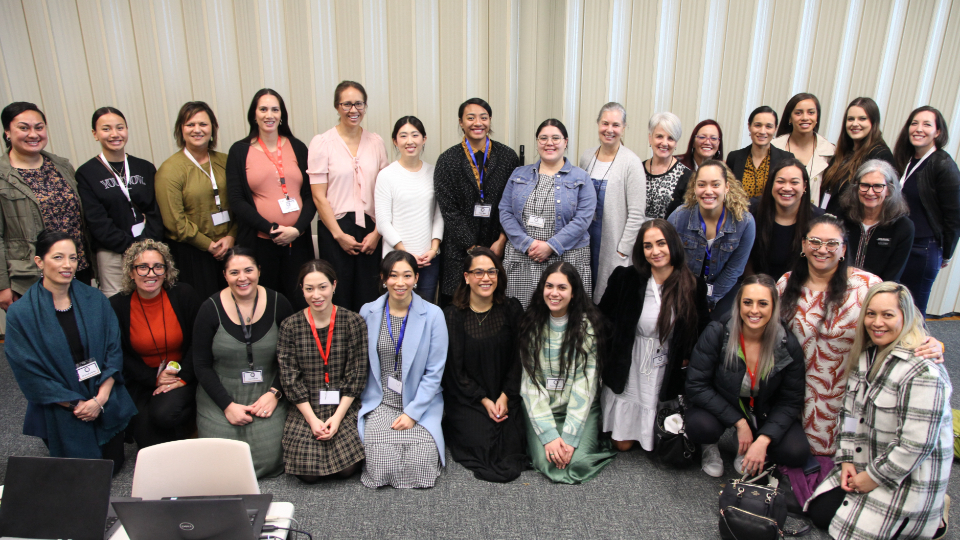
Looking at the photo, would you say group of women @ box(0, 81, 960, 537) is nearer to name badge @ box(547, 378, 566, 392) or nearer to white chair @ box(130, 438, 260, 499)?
name badge @ box(547, 378, 566, 392)

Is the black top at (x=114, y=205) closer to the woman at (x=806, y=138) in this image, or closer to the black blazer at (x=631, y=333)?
the black blazer at (x=631, y=333)

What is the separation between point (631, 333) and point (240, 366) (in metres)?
1.97

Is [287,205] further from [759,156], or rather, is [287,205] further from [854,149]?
[854,149]

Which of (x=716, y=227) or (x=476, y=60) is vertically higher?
(x=476, y=60)

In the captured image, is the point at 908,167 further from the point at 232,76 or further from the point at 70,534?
the point at 232,76

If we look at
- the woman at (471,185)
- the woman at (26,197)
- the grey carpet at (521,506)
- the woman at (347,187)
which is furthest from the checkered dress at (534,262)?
the woman at (26,197)

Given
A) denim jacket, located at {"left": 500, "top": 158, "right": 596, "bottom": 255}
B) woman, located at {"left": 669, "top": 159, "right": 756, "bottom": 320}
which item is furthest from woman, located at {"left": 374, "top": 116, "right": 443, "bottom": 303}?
woman, located at {"left": 669, "top": 159, "right": 756, "bottom": 320}

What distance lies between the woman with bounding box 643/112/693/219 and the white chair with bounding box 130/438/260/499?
8.12ft

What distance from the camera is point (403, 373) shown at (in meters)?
2.75

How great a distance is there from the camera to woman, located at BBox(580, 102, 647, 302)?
10.2 ft

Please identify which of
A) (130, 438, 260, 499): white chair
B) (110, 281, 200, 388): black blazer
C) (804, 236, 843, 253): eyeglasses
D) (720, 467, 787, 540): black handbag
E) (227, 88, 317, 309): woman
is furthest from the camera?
(227, 88, 317, 309): woman

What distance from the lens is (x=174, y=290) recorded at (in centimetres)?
283

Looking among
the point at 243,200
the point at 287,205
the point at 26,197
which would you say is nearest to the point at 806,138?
the point at 287,205

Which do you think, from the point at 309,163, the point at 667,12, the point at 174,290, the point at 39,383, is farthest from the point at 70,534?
the point at 667,12
